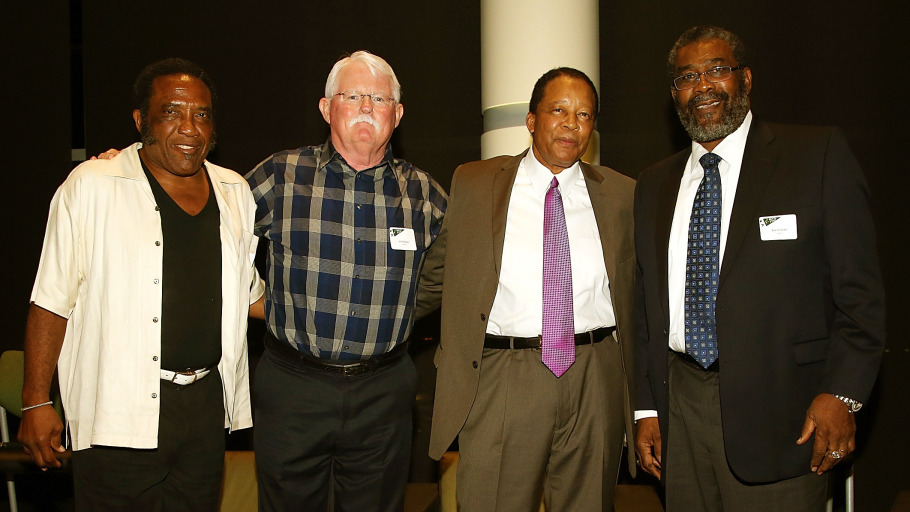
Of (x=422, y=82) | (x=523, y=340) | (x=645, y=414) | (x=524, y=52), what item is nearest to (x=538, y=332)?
(x=523, y=340)

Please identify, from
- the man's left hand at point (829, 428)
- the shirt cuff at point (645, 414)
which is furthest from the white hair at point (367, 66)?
the man's left hand at point (829, 428)

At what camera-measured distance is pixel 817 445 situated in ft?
6.80

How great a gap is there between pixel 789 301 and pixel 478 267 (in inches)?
41.9

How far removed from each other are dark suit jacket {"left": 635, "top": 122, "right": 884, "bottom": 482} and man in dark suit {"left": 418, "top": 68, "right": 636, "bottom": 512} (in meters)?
0.50

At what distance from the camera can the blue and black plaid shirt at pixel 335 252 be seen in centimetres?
251

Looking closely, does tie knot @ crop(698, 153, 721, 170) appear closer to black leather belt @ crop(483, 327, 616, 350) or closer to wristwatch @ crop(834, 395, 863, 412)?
black leather belt @ crop(483, 327, 616, 350)

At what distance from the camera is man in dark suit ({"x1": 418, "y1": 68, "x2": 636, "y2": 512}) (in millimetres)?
2469

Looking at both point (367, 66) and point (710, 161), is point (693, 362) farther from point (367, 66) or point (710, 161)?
point (367, 66)

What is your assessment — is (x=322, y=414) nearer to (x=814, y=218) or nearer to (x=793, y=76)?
(x=814, y=218)

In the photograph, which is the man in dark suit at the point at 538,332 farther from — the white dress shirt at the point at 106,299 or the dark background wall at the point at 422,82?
the dark background wall at the point at 422,82

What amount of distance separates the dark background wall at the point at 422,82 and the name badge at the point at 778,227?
1.79m

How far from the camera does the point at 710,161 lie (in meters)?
2.34

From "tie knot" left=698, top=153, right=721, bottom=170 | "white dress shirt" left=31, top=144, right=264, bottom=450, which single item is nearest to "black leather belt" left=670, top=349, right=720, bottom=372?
"tie knot" left=698, top=153, right=721, bottom=170

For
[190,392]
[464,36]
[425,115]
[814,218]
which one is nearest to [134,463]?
[190,392]
